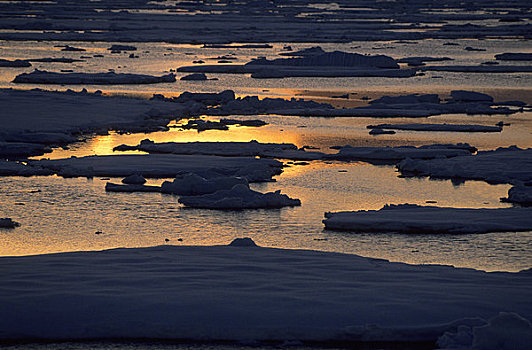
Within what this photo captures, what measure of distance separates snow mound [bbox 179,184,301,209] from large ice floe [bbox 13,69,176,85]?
36.0 ft

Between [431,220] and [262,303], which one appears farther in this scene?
[431,220]

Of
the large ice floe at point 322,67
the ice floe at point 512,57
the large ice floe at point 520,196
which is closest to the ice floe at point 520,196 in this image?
the large ice floe at point 520,196

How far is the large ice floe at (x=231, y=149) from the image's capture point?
36.8 feet

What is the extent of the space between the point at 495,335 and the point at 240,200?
14.0ft

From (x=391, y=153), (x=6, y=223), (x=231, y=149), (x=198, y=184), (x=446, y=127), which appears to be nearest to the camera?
(x=6, y=223)

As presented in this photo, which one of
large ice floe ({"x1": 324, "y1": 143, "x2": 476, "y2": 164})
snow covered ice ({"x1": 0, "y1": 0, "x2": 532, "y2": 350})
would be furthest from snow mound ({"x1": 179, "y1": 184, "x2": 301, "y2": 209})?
large ice floe ({"x1": 324, "y1": 143, "x2": 476, "y2": 164})

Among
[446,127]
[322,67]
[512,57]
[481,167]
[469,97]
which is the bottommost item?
[481,167]

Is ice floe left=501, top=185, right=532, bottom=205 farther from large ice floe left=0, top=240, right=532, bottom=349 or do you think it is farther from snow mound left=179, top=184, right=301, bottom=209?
large ice floe left=0, top=240, right=532, bottom=349

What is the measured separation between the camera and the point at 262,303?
5.00 m

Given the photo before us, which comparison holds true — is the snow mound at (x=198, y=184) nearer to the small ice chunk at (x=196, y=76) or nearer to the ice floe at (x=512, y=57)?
the small ice chunk at (x=196, y=76)

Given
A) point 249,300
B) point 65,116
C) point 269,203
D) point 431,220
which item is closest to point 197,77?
point 65,116

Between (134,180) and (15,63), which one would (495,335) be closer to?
(134,180)

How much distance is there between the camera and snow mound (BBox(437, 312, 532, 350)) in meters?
4.44

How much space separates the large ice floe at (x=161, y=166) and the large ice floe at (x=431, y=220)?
6.41 feet
